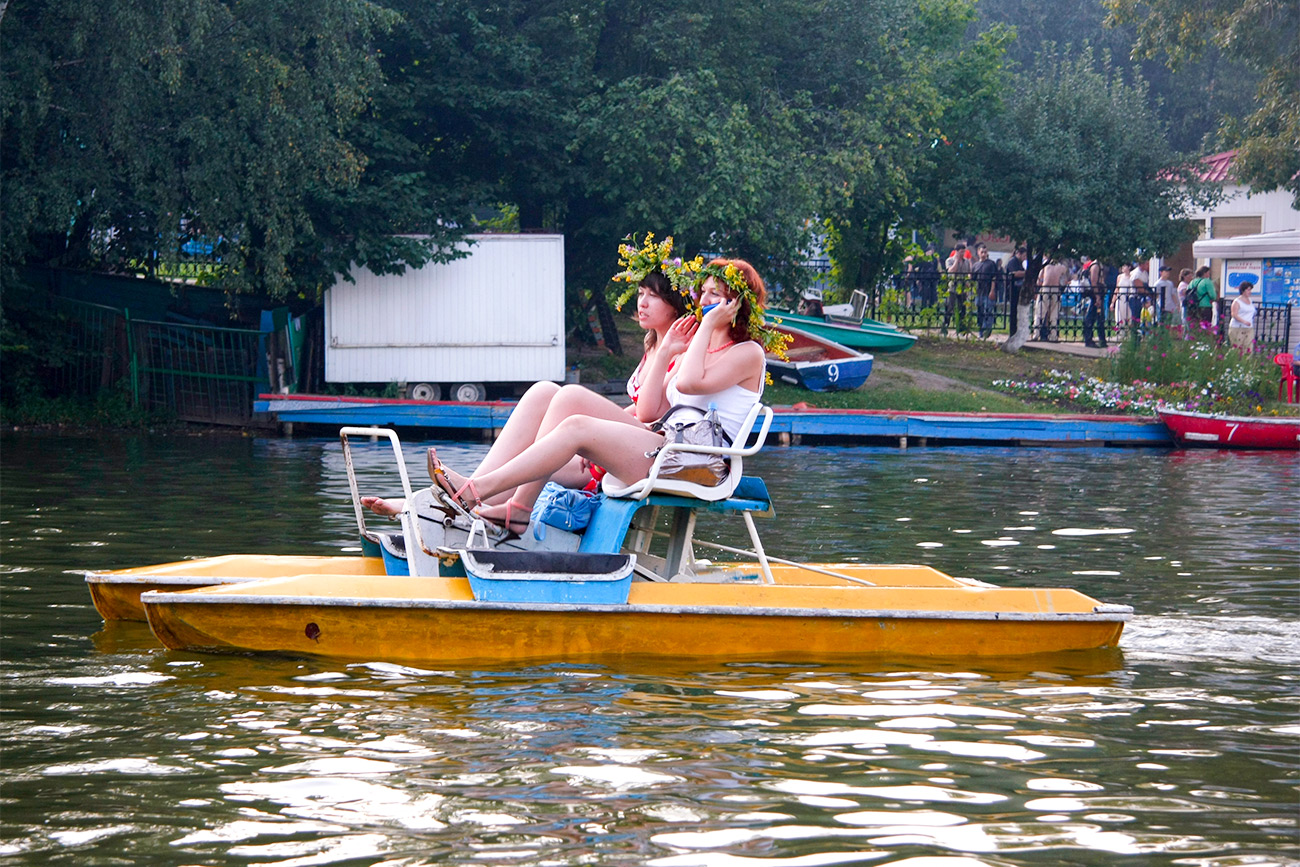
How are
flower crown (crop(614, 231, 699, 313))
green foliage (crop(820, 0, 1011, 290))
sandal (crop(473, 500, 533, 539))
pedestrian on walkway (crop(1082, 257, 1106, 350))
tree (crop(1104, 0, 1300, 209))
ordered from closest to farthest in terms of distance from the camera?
sandal (crop(473, 500, 533, 539)), flower crown (crop(614, 231, 699, 313)), green foliage (crop(820, 0, 1011, 290)), tree (crop(1104, 0, 1300, 209)), pedestrian on walkway (crop(1082, 257, 1106, 350))

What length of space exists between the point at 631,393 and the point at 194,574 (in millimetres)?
2442

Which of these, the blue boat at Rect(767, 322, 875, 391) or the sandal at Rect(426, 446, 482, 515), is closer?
the sandal at Rect(426, 446, 482, 515)

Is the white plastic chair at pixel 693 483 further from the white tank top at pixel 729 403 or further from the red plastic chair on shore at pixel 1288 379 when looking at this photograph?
the red plastic chair on shore at pixel 1288 379

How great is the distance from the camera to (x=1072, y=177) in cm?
2864

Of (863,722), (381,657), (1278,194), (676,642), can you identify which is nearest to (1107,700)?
(863,722)

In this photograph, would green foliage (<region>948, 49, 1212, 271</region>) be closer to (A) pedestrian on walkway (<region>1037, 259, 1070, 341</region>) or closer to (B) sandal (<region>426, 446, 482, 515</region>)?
(A) pedestrian on walkway (<region>1037, 259, 1070, 341</region>)

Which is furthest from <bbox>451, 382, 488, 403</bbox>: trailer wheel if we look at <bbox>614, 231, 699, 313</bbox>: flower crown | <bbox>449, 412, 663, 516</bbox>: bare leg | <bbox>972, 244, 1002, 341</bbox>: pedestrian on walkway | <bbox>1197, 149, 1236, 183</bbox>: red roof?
<bbox>1197, 149, 1236, 183</bbox>: red roof

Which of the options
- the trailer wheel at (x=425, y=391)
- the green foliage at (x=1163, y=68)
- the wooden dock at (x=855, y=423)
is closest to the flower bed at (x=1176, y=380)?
the wooden dock at (x=855, y=423)

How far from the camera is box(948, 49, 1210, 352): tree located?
93.8 feet

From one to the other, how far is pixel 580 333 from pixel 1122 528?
49.4ft

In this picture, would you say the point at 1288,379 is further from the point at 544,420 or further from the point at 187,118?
the point at 544,420

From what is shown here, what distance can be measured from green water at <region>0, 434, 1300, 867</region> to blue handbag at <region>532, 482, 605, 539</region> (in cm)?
75

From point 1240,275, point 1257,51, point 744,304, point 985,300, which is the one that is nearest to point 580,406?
point 744,304

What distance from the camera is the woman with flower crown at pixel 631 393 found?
24.9ft
